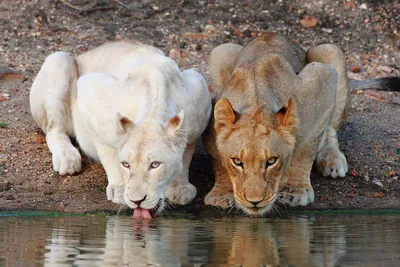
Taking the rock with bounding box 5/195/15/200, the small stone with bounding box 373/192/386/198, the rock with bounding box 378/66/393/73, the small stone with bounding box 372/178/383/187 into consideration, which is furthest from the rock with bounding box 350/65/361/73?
the rock with bounding box 5/195/15/200

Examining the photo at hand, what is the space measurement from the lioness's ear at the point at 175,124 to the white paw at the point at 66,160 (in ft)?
5.48

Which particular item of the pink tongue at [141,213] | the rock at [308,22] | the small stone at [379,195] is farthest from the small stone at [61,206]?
the rock at [308,22]

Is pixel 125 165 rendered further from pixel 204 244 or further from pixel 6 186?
pixel 6 186

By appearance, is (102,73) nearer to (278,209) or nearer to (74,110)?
(74,110)

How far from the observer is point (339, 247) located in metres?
7.48

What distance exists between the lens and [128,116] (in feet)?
→ 29.1

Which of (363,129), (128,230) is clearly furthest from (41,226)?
(363,129)

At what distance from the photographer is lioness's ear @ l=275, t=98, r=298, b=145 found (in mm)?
8742

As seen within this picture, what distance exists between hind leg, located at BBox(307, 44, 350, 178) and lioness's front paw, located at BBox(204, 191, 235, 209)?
1.16m

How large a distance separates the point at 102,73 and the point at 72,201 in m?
1.12

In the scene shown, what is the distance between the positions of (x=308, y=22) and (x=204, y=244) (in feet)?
20.7

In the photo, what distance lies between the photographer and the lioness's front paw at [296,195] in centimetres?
925

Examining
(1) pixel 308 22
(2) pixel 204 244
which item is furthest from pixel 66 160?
(1) pixel 308 22

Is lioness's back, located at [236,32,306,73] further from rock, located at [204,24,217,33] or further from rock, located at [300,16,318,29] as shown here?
rock, located at [300,16,318,29]
